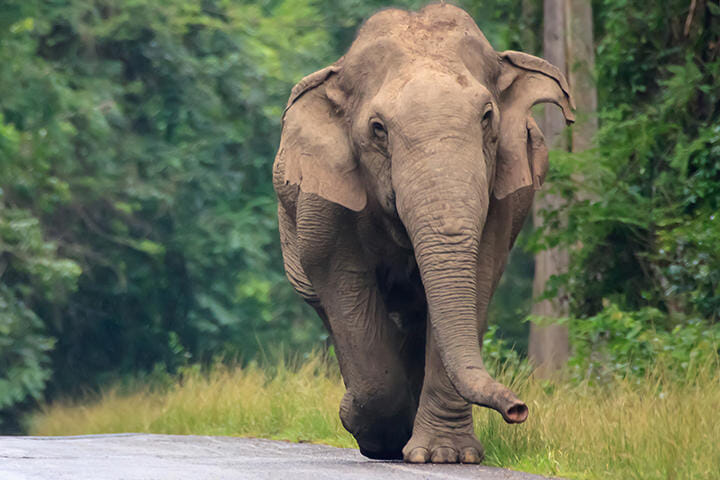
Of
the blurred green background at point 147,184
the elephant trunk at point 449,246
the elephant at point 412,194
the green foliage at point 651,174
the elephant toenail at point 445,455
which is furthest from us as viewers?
the blurred green background at point 147,184

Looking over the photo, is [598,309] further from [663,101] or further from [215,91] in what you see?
[215,91]

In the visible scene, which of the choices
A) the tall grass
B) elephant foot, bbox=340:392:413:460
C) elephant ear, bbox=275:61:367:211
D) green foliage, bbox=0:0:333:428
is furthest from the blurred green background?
elephant ear, bbox=275:61:367:211

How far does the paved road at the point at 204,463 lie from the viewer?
6.94 meters

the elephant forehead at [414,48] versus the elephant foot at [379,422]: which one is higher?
the elephant forehead at [414,48]

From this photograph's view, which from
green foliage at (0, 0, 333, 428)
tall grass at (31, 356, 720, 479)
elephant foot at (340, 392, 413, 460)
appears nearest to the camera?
tall grass at (31, 356, 720, 479)

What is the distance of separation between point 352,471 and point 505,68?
9.54 feet

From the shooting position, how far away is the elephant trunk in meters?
7.30

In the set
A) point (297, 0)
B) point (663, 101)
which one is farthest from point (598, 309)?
point (297, 0)

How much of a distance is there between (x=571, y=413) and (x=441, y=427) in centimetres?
113

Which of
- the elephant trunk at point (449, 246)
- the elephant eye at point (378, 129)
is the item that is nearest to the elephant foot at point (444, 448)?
the elephant trunk at point (449, 246)

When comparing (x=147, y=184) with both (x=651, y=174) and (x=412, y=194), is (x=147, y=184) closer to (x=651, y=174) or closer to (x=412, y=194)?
(x=651, y=174)

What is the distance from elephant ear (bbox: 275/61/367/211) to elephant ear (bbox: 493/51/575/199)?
0.88 m

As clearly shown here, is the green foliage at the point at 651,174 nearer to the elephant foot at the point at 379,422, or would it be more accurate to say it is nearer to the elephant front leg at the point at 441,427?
the elephant foot at the point at 379,422

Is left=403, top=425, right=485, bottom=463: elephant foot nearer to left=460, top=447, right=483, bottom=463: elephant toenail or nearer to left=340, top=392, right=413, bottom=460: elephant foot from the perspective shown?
left=460, top=447, right=483, bottom=463: elephant toenail
